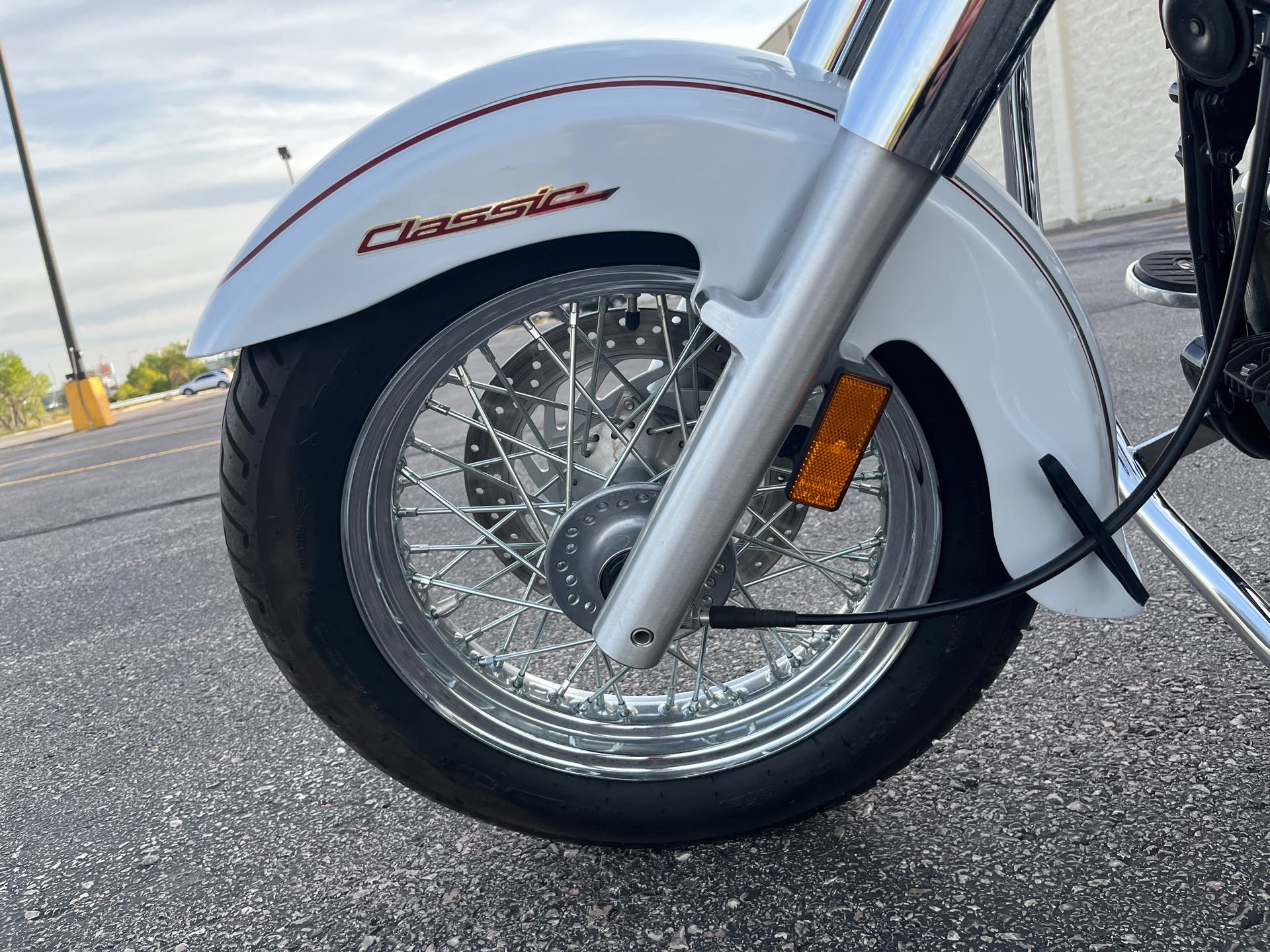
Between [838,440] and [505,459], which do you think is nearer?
[838,440]

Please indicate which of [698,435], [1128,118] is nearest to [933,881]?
[698,435]

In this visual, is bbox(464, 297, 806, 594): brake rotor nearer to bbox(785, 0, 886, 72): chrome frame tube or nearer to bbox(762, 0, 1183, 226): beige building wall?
bbox(785, 0, 886, 72): chrome frame tube

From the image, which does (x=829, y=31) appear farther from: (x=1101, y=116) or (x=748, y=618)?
(x=1101, y=116)

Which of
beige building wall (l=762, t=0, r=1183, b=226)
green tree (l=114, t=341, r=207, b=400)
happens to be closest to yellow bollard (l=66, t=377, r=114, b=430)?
beige building wall (l=762, t=0, r=1183, b=226)

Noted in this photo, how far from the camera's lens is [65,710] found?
7.11 ft

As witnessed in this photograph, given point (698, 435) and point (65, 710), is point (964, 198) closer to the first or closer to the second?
point (698, 435)

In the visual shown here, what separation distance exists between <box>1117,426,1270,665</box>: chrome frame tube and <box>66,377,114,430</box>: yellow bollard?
15.8 m

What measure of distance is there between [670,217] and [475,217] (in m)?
0.20

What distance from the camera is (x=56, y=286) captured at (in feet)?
48.2

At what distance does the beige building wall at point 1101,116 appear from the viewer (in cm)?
1433

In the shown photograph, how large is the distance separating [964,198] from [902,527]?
40 cm

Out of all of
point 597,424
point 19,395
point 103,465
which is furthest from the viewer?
point 19,395

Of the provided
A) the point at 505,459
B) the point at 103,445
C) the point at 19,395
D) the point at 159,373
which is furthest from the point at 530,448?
the point at 159,373

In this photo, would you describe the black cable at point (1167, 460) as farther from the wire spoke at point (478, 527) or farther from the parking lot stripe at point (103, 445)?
the parking lot stripe at point (103, 445)
